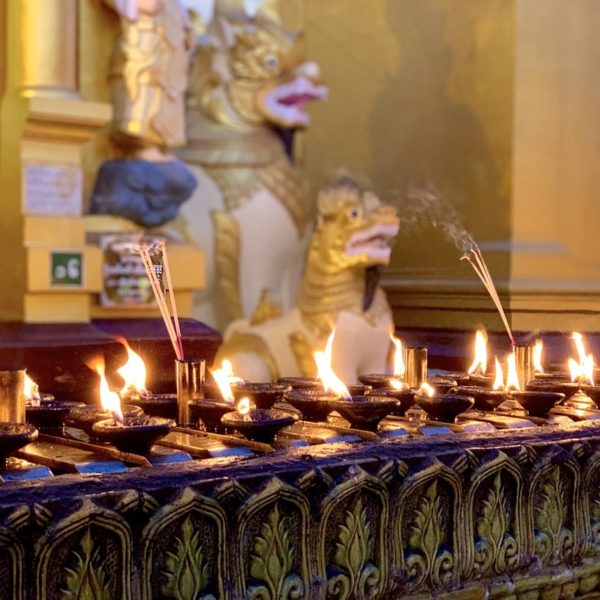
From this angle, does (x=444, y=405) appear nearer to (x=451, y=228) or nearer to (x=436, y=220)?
(x=451, y=228)

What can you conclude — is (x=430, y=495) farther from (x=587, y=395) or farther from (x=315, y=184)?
(x=315, y=184)

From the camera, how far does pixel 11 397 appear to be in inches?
61.6

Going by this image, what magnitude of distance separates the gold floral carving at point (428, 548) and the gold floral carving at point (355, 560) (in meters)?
0.07

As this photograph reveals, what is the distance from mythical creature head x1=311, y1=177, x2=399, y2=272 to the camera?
4.45 metres

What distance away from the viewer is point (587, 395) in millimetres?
2055

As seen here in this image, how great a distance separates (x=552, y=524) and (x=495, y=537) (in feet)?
0.45

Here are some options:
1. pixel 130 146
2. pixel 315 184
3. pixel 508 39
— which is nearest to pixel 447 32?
pixel 508 39

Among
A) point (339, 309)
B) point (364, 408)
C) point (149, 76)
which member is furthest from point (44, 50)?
point (364, 408)

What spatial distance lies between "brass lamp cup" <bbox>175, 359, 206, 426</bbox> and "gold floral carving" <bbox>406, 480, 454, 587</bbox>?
43cm

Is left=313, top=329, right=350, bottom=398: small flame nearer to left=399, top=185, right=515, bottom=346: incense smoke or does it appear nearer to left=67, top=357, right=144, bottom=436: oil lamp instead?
left=67, top=357, right=144, bottom=436: oil lamp

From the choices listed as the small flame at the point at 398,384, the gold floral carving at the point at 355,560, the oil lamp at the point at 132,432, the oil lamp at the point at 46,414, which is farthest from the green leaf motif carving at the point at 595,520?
the oil lamp at the point at 46,414

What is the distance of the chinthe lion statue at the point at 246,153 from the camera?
502 centimetres

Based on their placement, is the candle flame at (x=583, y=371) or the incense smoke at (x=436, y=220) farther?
the incense smoke at (x=436, y=220)

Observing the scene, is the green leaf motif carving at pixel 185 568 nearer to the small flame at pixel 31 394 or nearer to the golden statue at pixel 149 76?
the small flame at pixel 31 394
